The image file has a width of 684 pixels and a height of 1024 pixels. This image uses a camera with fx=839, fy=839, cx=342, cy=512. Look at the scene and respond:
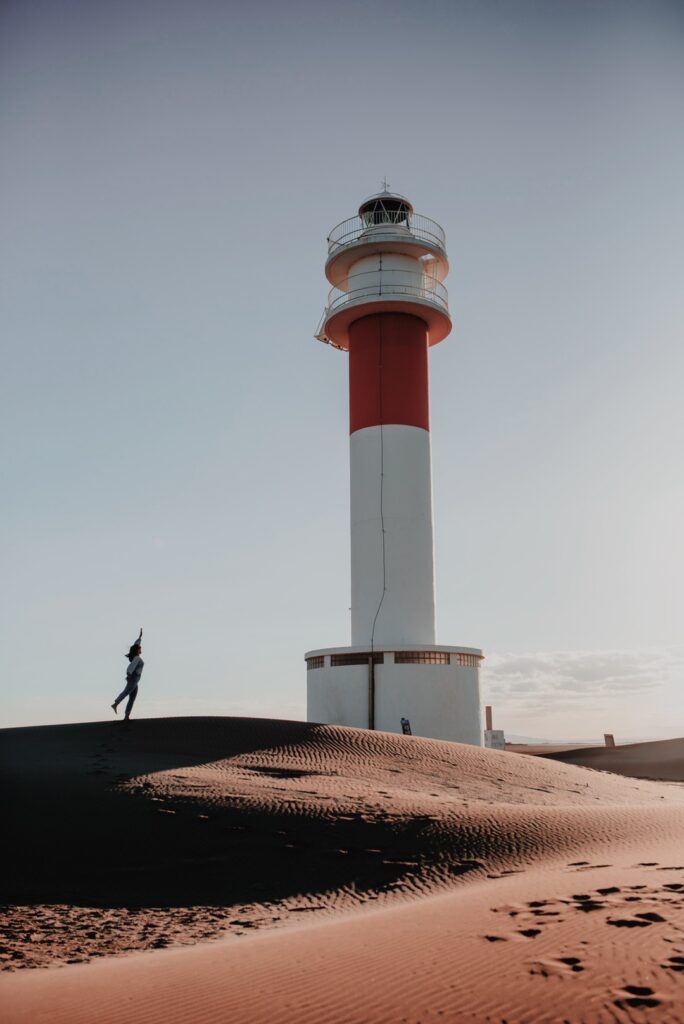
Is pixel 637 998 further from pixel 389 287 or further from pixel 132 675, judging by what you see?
pixel 389 287

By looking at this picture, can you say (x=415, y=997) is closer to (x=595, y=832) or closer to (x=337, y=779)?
(x=595, y=832)

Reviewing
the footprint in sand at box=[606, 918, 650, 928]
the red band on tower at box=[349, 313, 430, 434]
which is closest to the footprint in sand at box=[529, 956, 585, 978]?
the footprint in sand at box=[606, 918, 650, 928]

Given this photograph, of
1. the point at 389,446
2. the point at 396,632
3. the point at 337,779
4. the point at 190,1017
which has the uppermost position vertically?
the point at 389,446

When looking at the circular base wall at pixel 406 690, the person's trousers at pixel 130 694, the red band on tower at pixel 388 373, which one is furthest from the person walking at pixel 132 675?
the red band on tower at pixel 388 373

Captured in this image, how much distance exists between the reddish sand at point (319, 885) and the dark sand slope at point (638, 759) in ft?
42.8

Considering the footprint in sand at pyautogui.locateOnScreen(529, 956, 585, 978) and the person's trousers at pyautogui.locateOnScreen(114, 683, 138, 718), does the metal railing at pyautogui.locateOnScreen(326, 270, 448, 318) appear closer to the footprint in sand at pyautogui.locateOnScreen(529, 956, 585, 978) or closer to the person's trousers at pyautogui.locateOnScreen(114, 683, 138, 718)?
the person's trousers at pyautogui.locateOnScreen(114, 683, 138, 718)

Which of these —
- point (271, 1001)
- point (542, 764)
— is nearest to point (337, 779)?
point (542, 764)

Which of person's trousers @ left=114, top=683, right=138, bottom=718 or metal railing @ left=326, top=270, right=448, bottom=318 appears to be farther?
metal railing @ left=326, top=270, right=448, bottom=318

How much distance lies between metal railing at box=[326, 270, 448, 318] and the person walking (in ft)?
41.3

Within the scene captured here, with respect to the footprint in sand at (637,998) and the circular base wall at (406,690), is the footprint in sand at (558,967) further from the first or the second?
the circular base wall at (406,690)

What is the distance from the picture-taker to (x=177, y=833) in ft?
28.6

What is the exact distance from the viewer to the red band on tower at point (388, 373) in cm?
2286

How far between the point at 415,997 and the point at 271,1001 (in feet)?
2.28

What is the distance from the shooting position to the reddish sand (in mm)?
4012
